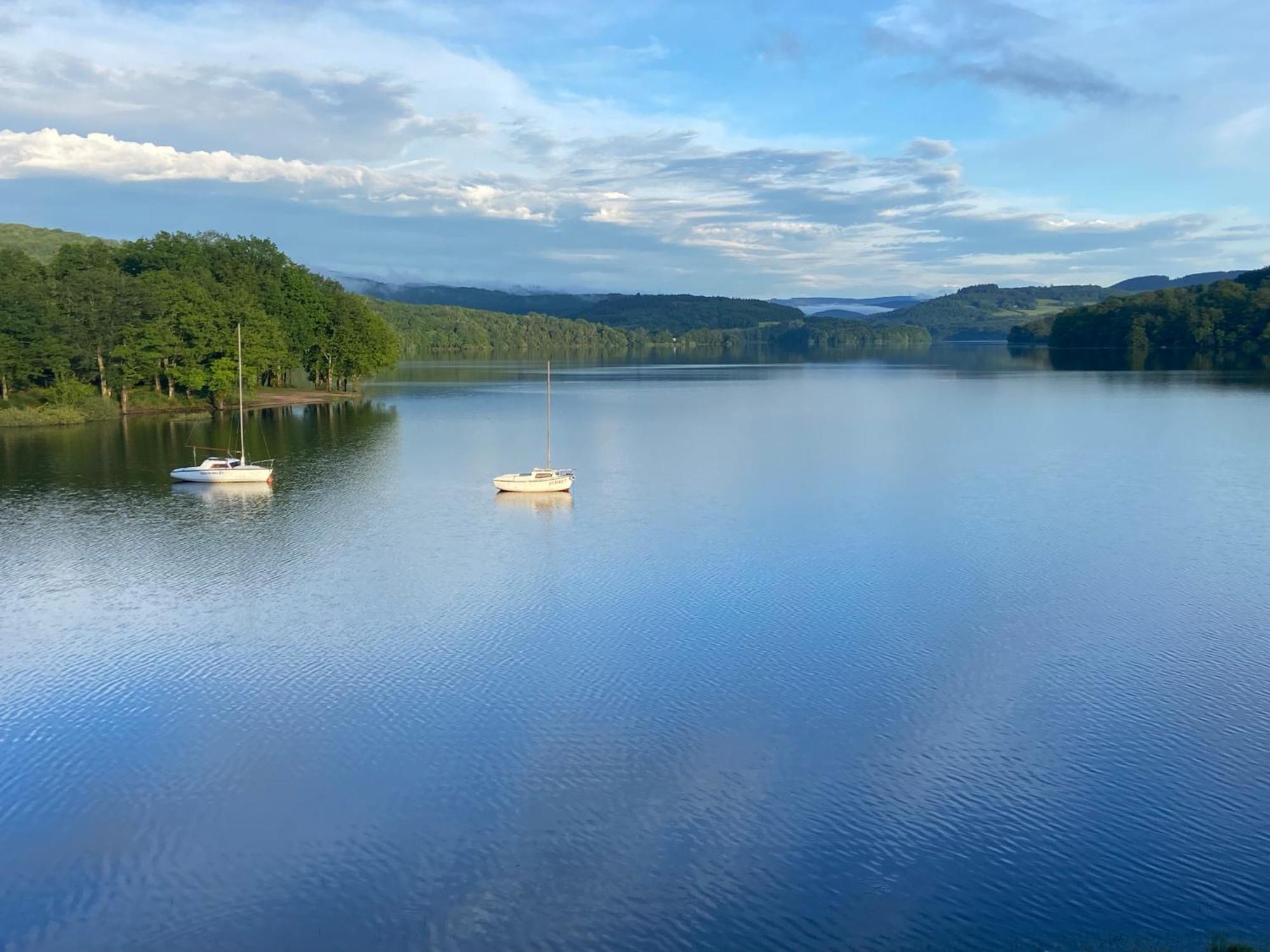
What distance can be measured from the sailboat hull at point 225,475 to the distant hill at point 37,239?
134m

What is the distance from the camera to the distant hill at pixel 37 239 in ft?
535

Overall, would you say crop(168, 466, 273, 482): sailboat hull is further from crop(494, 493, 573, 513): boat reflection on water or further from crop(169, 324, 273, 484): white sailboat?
crop(494, 493, 573, 513): boat reflection on water

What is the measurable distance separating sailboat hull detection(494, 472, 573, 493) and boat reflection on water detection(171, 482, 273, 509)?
947cm

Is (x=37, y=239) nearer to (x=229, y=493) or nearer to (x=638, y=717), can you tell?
(x=229, y=493)

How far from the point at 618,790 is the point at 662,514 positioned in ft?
71.0

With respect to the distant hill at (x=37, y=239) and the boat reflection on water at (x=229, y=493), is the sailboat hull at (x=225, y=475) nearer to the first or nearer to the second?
the boat reflection on water at (x=229, y=493)

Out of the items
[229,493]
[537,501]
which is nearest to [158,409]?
[229,493]

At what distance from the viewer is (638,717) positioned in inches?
735

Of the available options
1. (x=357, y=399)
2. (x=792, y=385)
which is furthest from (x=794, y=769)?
(x=792, y=385)

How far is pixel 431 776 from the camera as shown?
649 inches

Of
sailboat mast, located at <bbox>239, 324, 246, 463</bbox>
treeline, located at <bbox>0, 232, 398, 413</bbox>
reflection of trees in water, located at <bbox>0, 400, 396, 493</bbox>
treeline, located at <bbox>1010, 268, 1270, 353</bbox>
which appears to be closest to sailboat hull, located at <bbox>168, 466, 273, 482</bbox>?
reflection of trees in water, located at <bbox>0, 400, 396, 493</bbox>

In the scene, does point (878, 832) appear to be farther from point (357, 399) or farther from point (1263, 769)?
point (357, 399)

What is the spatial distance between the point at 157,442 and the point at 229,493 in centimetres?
1806

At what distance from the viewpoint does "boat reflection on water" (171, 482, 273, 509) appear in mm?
40156
